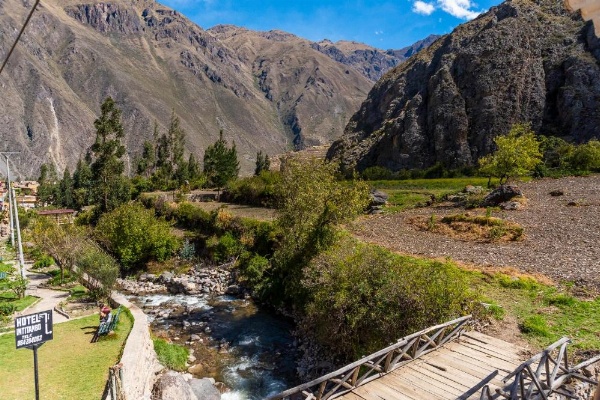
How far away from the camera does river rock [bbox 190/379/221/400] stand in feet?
53.5

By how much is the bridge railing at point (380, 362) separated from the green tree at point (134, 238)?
1112 inches

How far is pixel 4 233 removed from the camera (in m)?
60.2

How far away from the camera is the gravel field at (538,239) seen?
73.7ft

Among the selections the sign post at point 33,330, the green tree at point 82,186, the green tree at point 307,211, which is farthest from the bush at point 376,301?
the green tree at point 82,186

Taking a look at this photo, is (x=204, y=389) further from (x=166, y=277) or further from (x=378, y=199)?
(x=378, y=199)

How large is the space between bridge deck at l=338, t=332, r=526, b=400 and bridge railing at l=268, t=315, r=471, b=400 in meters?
0.18

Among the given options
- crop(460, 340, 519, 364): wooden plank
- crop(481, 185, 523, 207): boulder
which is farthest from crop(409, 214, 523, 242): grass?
crop(460, 340, 519, 364): wooden plank

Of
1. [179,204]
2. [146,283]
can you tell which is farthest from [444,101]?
[146,283]

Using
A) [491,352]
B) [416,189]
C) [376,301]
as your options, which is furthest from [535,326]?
[416,189]

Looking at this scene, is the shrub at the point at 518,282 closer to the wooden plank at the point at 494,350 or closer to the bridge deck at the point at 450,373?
the bridge deck at the point at 450,373

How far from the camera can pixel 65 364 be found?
613 inches

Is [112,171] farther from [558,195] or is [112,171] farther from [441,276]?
[558,195]

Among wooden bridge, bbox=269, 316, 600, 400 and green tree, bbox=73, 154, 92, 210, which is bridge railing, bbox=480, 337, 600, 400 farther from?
green tree, bbox=73, 154, 92, 210

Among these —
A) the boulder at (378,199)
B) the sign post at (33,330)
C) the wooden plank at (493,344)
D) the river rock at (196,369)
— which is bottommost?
the river rock at (196,369)
